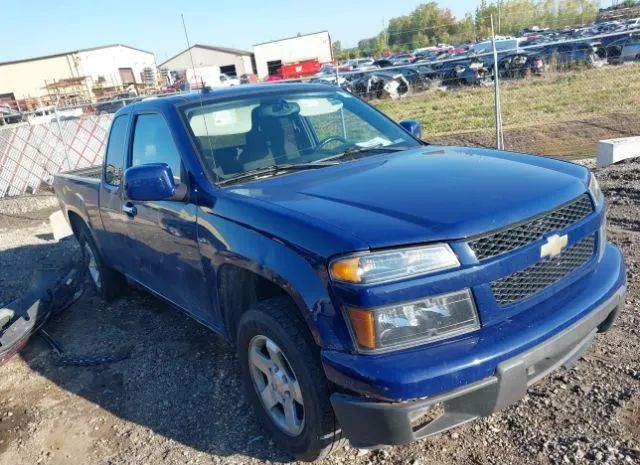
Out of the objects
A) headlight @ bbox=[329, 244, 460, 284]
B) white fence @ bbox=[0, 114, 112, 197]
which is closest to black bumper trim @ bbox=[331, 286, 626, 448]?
headlight @ bbox=[329, 244, 460, 284]

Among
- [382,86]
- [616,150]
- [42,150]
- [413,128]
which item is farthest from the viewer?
[382,86]

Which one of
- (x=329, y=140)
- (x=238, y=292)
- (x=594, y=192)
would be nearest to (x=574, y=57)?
(x=329, y=140)

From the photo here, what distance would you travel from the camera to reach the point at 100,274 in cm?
548

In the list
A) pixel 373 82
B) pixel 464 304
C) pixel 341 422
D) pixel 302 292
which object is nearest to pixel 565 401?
pixel 464 304

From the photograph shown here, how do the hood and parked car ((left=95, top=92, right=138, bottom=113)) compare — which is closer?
the hood

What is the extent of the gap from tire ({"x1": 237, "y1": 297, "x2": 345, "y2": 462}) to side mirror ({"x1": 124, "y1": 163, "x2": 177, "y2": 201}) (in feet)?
2.98

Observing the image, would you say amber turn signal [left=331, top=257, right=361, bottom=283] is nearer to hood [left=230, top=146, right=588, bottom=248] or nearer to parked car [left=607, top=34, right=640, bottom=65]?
hood [left=230, top=146, right=588, bottom=248]

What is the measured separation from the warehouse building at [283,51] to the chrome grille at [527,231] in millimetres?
62767

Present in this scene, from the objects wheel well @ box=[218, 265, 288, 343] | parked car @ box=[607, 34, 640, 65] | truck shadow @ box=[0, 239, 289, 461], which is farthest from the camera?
parked car @ box=[607, 34, 640, 65]

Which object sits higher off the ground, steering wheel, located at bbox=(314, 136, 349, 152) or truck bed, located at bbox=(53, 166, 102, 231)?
steering wheel, located at bbox=(314, 136, 349, 152)

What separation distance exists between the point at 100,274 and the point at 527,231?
4.32m

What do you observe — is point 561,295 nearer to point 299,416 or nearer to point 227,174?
point 299,416

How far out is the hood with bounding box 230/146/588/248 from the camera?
2.31 meters

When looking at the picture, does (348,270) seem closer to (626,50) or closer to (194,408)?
(194,408)
